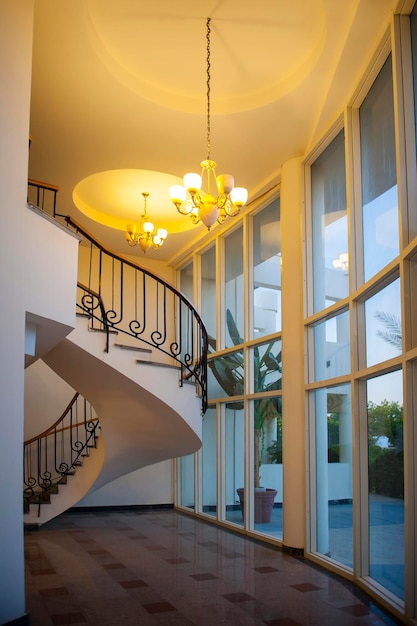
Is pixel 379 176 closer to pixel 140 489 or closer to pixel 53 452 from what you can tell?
pixel 53 452

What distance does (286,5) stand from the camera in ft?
18.3

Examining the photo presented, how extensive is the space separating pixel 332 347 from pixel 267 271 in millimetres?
2281

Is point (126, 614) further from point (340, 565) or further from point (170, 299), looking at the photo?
point (170, 299)

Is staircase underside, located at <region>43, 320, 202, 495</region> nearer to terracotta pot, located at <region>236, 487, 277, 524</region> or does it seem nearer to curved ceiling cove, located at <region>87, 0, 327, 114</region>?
terracotta pot, located at <region>236, 487, 277, 524</region>

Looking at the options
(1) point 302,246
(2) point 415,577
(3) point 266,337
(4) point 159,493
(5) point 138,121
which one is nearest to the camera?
(2) point 415,577

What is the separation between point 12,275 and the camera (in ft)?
15.7

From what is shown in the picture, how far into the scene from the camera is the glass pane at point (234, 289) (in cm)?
986

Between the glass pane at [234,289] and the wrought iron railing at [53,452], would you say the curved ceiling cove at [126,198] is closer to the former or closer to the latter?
the glass pane at [234,289]

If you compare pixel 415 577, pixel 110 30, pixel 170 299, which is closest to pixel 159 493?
pixel 170 299

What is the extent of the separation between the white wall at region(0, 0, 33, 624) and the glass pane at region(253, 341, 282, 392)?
4.38 meters

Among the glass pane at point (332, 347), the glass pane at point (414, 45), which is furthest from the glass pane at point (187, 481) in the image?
the glass pane at point (414, 45)

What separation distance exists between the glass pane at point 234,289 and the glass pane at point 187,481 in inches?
109

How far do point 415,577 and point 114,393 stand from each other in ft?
13.3

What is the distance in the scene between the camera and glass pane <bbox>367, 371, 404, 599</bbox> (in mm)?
5219
